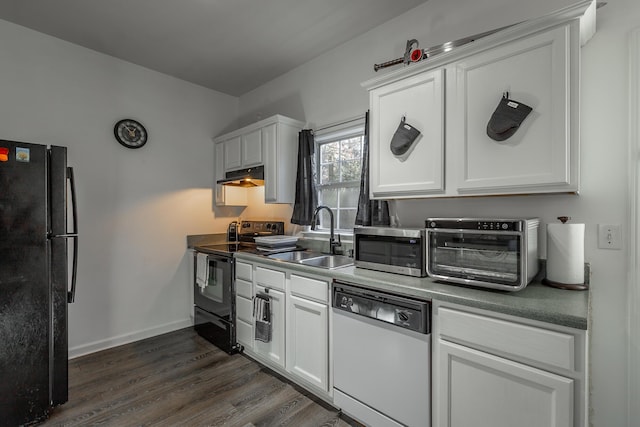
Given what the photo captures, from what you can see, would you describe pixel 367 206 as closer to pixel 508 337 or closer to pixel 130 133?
pixel 508 337

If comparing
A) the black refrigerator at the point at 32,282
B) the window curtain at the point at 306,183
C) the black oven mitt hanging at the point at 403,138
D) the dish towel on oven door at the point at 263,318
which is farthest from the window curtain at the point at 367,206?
the black refrigerator at the point at 32,282

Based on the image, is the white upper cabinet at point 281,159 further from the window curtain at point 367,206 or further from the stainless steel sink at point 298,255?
the window curtain at point 367,206

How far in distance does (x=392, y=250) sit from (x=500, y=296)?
633mm

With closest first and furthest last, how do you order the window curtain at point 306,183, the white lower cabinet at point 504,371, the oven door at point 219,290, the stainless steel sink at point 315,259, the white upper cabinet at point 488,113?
the white lower cabinet at point 504,371 → the white upper cabinet at point 488,113 → the stainless steel sink at point 315,259 → the oven door at point 219,290 → the window curtain at point 306,183

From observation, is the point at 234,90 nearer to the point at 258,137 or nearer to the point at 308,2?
the point at 258,137

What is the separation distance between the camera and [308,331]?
82.6 inches

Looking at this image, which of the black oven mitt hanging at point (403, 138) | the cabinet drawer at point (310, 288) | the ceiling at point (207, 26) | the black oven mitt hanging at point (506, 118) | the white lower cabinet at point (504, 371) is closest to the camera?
the white lower cabinet at point (504, 371)

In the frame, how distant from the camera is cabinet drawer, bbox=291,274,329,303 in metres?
1.98

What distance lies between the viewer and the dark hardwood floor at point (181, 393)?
6.24 feet

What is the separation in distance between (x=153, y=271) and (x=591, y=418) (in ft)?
11.7

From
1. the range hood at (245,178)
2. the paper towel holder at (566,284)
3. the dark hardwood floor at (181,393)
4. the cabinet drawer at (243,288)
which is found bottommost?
the dark hardwood floor at (181,393)

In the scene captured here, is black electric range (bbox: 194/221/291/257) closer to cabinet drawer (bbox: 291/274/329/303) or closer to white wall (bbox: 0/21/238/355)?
white wall (bbox: 0/21/238/355)

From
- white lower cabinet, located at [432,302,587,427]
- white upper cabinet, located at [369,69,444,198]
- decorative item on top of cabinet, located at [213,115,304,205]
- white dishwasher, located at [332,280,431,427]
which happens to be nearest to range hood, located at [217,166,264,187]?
decorative item on top of cabinet, located at [213,115,304,205]

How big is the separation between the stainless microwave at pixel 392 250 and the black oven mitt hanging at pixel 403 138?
1.62 ft
